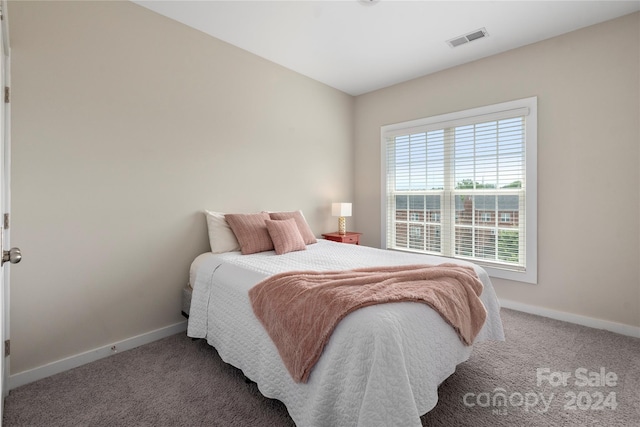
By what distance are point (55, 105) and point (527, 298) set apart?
438cm

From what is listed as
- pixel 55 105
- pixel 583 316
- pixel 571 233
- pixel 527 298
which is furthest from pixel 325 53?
pixel 583 316

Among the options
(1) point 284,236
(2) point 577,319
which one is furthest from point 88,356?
(2) point 577,319

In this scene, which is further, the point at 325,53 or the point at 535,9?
the point at 325,53

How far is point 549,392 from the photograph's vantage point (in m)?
1.95

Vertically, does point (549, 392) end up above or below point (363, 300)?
below

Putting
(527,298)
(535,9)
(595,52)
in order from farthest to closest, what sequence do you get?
(527,298) < (595,52) < (535,9)

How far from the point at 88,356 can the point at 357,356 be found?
213 centimetres

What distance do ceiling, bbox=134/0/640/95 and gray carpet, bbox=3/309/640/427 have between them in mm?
2725

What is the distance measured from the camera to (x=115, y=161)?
243cm

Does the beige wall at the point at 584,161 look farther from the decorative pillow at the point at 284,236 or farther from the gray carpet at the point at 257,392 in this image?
the decorative pillow at the point at 284,236

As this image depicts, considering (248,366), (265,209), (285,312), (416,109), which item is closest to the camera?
(285,312)

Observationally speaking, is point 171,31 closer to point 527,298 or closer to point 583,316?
point 527,298

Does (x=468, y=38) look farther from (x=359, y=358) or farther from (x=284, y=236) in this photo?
(x=359, y=358)

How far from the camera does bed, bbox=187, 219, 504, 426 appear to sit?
127 centimetres
